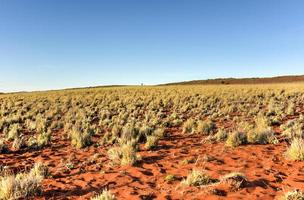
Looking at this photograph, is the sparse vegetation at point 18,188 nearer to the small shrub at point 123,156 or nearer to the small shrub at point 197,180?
the small shrub at point 123,156

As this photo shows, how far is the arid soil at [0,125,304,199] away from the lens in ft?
22.2

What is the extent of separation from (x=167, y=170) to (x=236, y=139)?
3.50m

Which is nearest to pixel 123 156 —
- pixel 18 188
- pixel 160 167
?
pixel 160 167

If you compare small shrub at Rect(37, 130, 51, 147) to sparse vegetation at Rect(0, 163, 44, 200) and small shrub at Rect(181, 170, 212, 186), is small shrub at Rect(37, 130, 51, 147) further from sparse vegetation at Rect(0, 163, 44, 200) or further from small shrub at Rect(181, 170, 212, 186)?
small shrub at Rect(181, 170, 212, 186)

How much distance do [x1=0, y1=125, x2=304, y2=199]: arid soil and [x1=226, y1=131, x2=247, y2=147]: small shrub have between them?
1.17 ft

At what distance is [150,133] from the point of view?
14336mm

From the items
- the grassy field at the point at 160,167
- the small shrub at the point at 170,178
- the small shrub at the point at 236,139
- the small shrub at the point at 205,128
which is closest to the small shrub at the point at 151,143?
the grassy field at the point at 160,167

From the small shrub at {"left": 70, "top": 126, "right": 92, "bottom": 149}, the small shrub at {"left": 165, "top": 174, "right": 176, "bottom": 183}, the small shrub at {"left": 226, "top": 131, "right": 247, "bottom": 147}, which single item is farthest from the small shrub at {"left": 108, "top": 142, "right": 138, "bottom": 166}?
the small shrub at {"left": 226, "top": 131, "right": 247, "bottom": 147}

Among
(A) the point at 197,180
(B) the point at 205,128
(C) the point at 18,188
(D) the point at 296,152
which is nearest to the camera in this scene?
Answer: (C) the point at 18,188

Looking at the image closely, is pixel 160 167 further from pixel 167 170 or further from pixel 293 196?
pixel 293 196

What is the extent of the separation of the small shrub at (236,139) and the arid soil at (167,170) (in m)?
0.36

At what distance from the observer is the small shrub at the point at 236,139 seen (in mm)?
10898

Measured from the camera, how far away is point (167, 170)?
8555 mm

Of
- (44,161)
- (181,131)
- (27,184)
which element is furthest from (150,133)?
(27,184)
